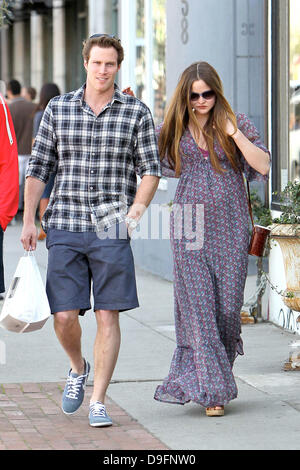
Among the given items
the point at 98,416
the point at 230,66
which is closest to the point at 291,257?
the point at 98,416

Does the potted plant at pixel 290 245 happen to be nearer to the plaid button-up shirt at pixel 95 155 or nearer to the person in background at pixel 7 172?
the plaid button-up shirt at pixel 95 155

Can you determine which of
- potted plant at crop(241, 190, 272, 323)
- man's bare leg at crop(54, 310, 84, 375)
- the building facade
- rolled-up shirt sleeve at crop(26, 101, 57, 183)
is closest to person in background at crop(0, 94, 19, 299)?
rolled-up shirt sleeve at crop(26, 101, 57, 183)

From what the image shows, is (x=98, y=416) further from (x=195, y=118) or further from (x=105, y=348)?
(x=195, y=118)

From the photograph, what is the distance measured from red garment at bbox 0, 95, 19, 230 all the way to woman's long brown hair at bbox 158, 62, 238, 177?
774 millimetres

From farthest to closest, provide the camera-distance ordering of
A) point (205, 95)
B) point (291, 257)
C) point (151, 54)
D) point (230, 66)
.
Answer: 1. point (151, 54)
2. point (230, 66)
3. point (291, 257)
4. point (205, 95)

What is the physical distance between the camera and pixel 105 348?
5434mm

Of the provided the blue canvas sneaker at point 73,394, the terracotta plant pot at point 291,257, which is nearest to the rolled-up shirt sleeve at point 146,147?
the blue canvas sneaker at point 73,394

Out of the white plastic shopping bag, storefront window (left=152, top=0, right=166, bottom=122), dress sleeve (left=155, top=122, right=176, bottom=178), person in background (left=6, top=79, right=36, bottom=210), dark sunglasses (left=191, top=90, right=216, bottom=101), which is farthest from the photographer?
person in background (left=6, top=79, right=36, bottom=210)

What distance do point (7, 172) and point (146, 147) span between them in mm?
804

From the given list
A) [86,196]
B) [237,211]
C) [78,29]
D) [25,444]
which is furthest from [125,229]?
[78,29]

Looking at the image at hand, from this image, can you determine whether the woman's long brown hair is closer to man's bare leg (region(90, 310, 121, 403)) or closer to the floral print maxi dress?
the floral print maxi dress

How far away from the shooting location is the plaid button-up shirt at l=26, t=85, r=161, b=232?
541 centimetres

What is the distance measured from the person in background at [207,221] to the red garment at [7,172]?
2.53 feet
